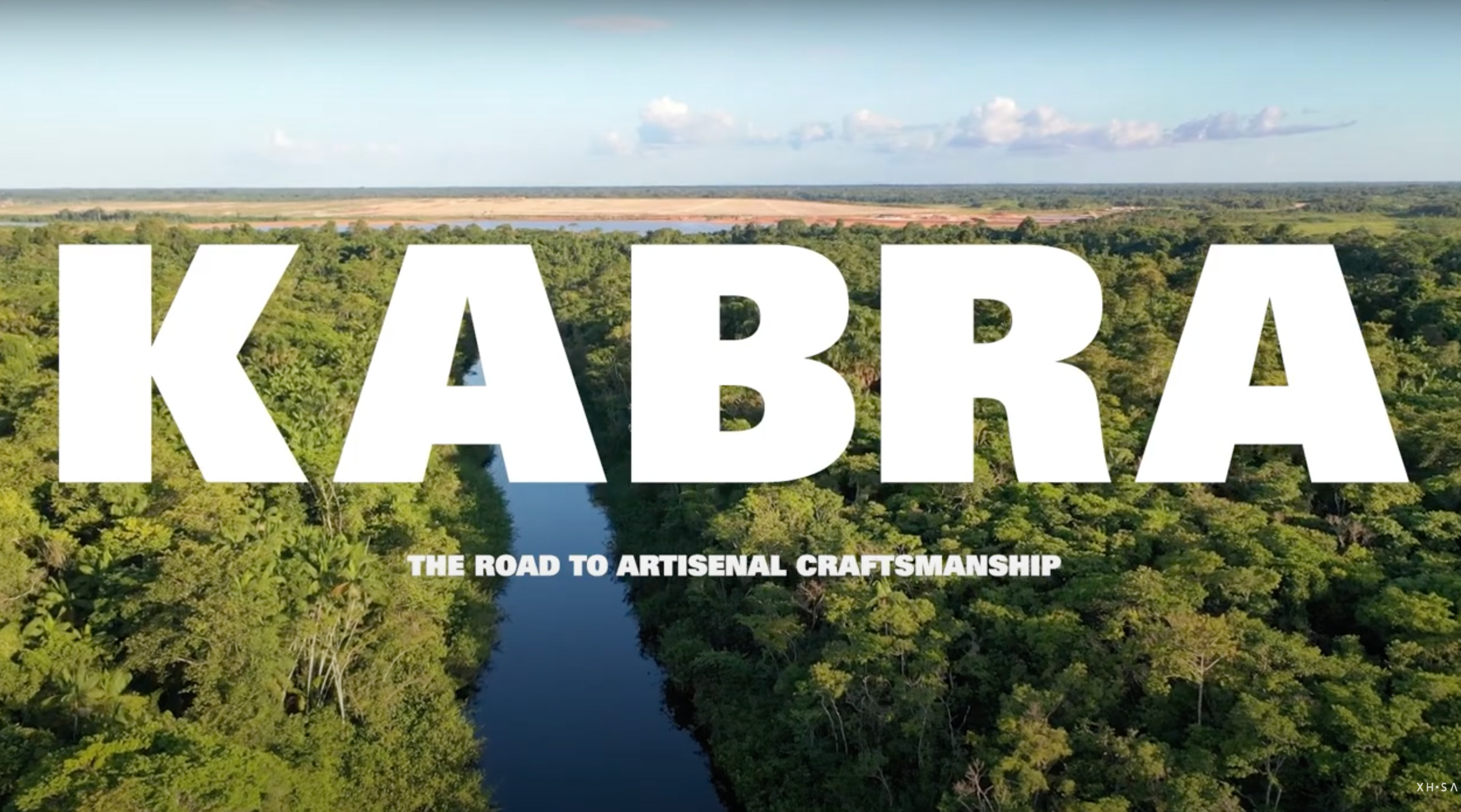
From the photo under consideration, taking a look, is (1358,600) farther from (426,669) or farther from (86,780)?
(86,780)

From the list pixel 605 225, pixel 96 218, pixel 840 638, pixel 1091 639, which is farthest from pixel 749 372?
pixel 96 218

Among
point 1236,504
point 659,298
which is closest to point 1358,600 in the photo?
point 1236,504

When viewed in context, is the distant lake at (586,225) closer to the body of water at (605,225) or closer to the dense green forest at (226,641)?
the body of water at (605,225)

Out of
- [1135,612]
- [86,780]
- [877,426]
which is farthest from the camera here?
[877,426]

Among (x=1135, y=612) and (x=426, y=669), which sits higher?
(x=1135, y=612)

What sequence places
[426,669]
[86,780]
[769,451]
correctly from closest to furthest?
[86,780], [426,669], [769,451]

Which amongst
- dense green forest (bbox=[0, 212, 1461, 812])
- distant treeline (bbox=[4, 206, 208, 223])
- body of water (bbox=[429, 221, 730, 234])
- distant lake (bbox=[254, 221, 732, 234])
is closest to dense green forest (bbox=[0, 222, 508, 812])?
dense green forest (bbox=[0, 212, 1461, 812])

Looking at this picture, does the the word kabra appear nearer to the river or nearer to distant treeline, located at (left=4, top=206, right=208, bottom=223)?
the river

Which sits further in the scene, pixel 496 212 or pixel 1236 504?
pixel 496 212
